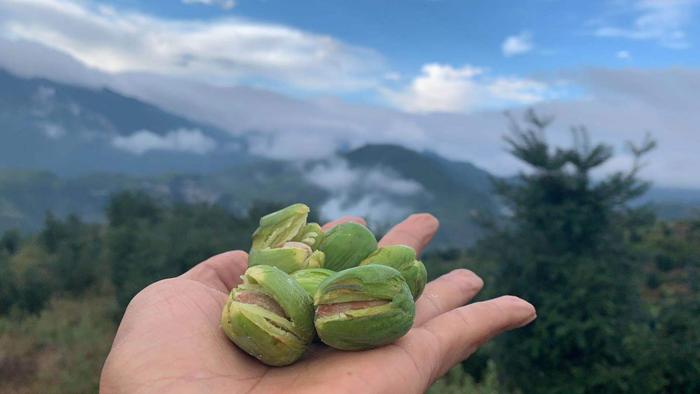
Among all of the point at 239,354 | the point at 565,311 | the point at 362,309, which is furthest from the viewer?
the point at 565,311

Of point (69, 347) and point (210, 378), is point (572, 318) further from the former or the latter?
point (69, 347)

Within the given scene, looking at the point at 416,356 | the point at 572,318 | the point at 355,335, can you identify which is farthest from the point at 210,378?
the point at 572,318

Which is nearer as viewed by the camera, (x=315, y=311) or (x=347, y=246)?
(x=315, y=311)

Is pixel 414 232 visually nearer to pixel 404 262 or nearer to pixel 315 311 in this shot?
pixel 404 262

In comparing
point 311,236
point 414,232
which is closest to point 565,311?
point 414,232

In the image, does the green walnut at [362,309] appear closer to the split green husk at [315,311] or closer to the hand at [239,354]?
the split green husk at [315,311]

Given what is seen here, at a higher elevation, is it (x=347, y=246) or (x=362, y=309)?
(x=347, y=246)
